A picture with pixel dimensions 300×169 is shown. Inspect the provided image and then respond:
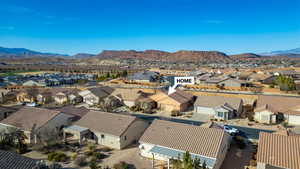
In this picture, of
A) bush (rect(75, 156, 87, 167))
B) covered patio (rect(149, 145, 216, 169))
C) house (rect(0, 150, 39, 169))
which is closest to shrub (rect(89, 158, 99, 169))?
bush (rect(75, 156, 87, 167))

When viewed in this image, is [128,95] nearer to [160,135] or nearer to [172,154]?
[160,135]

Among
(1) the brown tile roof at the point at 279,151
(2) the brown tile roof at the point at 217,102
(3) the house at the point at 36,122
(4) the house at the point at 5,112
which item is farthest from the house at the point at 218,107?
(4) the house at the point at 5,112

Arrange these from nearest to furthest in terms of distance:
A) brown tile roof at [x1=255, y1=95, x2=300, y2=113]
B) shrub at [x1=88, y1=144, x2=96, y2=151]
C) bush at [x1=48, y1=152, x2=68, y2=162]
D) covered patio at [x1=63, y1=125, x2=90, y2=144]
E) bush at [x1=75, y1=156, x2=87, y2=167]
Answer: bush at [x1=75, y1=156, x2=87, y2=167]
bush at [x1=48, y1=152, x2=68, y2=162]
shrub at [x1=88, y1=144, x2=96, y2=151]
covered patio at [x1=63, y1=125, x2=90, y2=144]
brown tile roof at [x1=255, y1=95, x2=300, y2=113]

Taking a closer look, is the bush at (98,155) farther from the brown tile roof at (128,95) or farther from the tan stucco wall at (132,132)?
the brown tile roof at (128,95)

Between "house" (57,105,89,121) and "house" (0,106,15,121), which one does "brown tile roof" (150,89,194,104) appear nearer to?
"house" (57,105,89,121)

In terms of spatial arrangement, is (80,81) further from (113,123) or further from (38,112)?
(113,123)

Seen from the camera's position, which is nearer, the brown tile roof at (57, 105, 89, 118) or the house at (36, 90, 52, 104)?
the brown tile roof at (57, 105, 89, 118)
